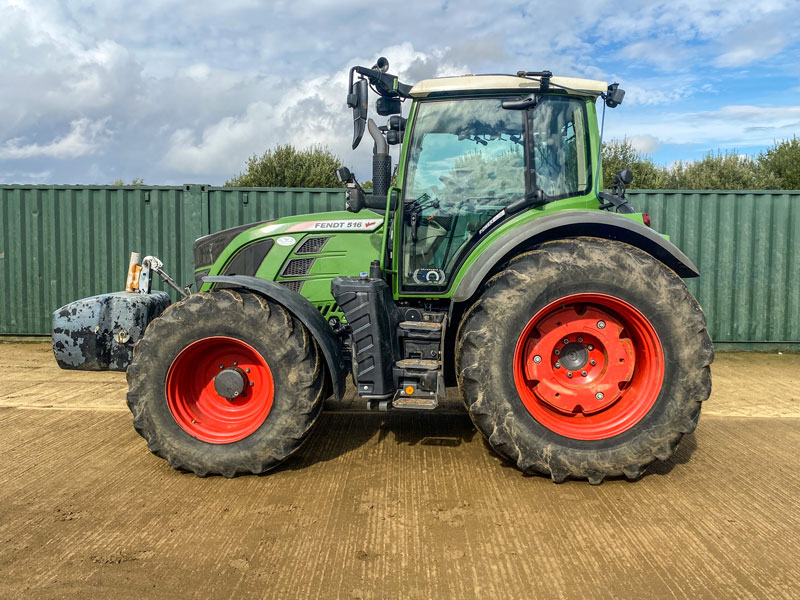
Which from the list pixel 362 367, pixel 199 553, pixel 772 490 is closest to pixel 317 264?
pixel 362 367

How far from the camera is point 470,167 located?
3701mm

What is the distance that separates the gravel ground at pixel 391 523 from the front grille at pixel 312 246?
52.4 inches

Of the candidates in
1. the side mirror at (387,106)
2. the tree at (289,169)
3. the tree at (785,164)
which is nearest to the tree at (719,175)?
the tree at (785,164)

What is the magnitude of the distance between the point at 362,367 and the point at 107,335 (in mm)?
1954

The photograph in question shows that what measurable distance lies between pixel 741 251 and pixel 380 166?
6353 millimetres

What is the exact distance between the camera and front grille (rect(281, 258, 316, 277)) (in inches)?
→ 166

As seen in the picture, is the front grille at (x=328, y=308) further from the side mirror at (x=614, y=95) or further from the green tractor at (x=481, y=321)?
the side mirror at (x=614, y=95)

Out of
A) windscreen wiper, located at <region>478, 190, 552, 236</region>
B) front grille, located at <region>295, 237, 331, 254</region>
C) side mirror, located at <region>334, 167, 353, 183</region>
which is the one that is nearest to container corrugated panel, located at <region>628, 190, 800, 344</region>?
windscreen wiper, located at <region>478, 190, 552, 236</region>

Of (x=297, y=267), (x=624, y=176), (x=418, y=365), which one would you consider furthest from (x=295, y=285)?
(x=624, y=176)

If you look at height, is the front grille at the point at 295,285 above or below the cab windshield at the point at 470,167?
below

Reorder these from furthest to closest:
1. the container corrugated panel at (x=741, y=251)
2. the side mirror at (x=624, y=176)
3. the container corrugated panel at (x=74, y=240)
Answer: the container corrugated panel at (x=74, y=240) → the container corrugated panel at (x=741, y=251) → the side mirror at (x=624, y=176)

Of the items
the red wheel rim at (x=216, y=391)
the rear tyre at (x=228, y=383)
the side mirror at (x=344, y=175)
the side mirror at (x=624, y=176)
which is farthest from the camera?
the side mirror at (x=624, y=176)

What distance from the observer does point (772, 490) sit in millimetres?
3273

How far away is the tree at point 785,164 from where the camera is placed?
21688 mm
